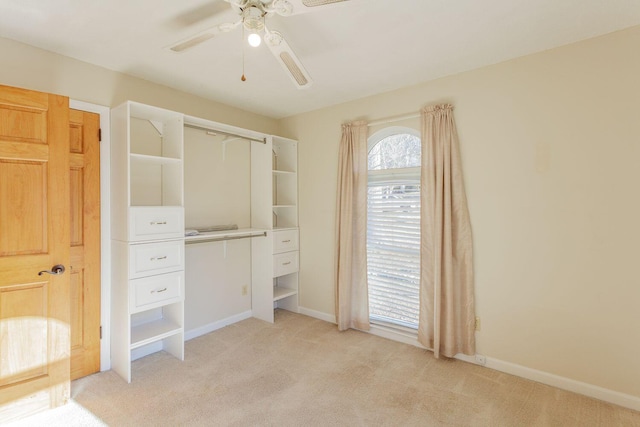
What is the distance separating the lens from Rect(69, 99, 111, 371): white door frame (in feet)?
8.48

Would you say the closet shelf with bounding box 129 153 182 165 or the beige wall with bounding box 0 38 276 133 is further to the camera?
the closet shelf with bounding box 129 153 182 165

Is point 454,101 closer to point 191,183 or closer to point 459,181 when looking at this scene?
point 459,181

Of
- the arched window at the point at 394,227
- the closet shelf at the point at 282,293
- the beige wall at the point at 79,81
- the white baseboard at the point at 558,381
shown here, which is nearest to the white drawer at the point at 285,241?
the closet shelf at the point at 282,293

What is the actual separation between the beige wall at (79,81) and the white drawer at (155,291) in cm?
154

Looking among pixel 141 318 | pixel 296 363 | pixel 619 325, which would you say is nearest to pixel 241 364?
pixel 296 363

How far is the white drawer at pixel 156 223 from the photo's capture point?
96.0 inches

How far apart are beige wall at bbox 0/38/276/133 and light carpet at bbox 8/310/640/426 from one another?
2.29 meters

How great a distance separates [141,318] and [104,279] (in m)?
0.50

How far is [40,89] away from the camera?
2.30m

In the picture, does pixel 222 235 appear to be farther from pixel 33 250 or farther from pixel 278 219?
pixel 33 250

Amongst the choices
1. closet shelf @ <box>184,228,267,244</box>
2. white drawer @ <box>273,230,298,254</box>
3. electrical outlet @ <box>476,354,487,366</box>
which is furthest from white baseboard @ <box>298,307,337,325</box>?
electrical outlet @ <box>476,354,487,366</box>

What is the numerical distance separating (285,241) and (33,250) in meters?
2.29

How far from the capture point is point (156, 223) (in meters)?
2.56

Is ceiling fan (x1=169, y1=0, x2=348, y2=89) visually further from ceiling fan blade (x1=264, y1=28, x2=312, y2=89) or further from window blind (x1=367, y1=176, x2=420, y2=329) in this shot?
window blind (x1=367, y1=176, x2=420, y2=329)
